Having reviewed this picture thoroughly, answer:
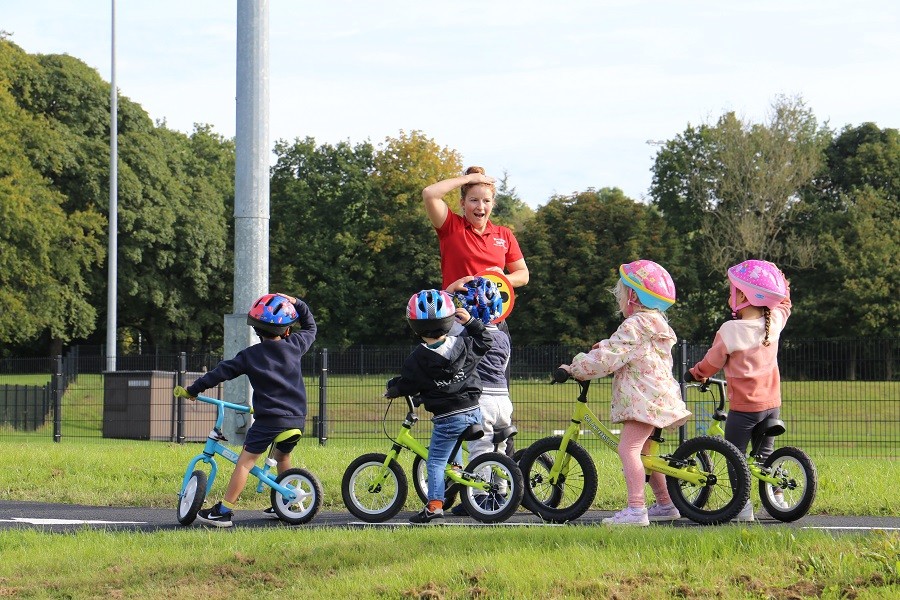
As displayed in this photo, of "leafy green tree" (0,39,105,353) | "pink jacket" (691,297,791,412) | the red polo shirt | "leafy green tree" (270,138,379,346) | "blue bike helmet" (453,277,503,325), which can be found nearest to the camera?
"pink jacket" (691,297,791,412)

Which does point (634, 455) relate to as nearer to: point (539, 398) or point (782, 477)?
point (782, 477)

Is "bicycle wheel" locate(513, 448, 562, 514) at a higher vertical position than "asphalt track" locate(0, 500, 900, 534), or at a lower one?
higher

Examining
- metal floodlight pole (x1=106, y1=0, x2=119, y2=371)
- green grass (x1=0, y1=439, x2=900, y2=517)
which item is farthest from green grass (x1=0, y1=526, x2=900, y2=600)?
metal floodlight pole (x1=106, y1=0, x2=119, y2=371)

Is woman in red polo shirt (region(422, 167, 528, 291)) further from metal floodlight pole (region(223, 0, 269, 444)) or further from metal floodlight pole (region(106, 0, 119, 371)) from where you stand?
metal floodlight pole (region(106, 0, 119, 371))

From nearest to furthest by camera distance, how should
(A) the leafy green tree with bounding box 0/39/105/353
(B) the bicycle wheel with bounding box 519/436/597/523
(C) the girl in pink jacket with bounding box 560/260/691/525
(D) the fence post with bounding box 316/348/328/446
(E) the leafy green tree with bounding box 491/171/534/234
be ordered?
(C) the girl in pink jacket with bounding box 560/260/691/525 → (B) the bicycle wheel with bounding box 519/436/597/523 → (D) the fence post with bounding box 316/348/328/446 → (A) the leafy green tree with bounding box 0/39/105/353 → (E) the leafy green tree with bounding box 491/171/534/234

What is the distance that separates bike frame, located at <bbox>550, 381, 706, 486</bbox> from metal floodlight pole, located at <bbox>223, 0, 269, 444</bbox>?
4.24 meters

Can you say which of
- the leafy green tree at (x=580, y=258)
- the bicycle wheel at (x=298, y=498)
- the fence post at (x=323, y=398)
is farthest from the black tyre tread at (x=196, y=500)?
the leafy green tree at (x=580, y=258)

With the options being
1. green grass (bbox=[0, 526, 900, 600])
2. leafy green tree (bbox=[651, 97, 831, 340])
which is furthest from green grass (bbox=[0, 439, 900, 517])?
leafy green tree (bbox=[651, 97, 831, 340])

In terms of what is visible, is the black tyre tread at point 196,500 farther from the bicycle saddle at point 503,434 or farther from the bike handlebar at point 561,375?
the bike handlebar at point 561,375

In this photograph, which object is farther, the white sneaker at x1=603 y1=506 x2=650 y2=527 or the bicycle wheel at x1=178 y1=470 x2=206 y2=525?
the bicycle wheel at x1=178 y1=470 x2=206 y2=525

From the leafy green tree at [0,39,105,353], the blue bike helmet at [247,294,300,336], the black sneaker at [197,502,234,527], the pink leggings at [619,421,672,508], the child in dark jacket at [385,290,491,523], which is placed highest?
the leafy green tree at [0,39,105,353]

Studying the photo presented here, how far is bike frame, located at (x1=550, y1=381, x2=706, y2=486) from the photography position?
801 cm

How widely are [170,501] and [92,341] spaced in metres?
52.9

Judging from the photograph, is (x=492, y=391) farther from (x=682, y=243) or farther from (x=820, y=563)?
(x=682, y=243)
